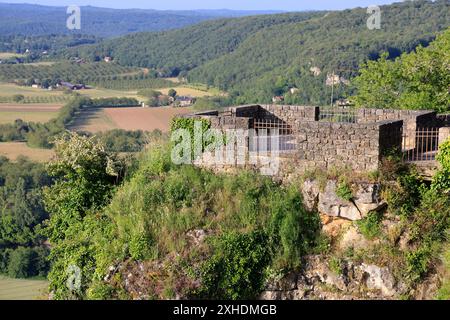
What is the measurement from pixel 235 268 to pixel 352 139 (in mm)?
3130

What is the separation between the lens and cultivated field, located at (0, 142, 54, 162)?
62.5 metres

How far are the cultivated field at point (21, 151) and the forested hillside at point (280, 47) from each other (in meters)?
20.1

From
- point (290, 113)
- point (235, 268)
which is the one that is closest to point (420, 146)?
point (290, 113)

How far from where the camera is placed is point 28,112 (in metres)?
83.9

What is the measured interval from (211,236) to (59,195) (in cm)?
403

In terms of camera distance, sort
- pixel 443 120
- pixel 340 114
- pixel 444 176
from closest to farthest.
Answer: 1. pixel 444 176
2. pixel 443 120
3. pixel 340 114

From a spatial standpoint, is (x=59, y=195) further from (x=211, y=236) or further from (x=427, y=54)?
(x=427, y=54)

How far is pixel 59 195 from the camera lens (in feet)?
48.7

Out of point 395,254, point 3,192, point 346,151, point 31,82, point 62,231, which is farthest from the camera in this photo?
point 31,82

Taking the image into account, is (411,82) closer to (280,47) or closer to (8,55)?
(280,47)

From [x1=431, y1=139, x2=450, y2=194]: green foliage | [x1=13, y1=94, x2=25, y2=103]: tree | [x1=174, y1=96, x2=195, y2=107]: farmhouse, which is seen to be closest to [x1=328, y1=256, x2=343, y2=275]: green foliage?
[x1=431, y1=139, x2=450, y2=194]: green foliage

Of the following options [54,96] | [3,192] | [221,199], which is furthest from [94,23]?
[221,199]

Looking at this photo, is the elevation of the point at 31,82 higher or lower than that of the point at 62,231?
higher

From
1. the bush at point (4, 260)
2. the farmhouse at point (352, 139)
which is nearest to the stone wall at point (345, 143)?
the farmhouse at point (352, 139)
